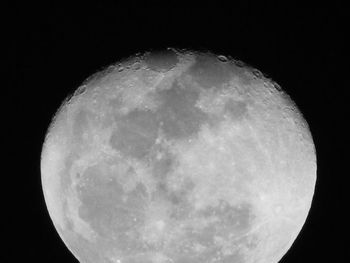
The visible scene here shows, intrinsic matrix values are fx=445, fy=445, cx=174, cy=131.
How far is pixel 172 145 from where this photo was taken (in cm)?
433

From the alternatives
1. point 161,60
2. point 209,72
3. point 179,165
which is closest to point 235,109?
point 209,72

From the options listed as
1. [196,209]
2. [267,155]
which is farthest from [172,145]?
[267,155]

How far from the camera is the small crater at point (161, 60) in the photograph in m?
4.67

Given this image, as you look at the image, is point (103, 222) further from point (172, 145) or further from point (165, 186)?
point (172, 145)

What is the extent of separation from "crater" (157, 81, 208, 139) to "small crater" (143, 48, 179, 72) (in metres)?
0.30

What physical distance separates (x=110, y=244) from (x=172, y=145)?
126 centimetres

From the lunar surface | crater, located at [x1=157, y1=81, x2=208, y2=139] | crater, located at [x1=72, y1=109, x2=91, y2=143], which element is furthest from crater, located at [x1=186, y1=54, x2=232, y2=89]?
Result: crater, located at [x1=72, y1=109, x2=91, y2=143]

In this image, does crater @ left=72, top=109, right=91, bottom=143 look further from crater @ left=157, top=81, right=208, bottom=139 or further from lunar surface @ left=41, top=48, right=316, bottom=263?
crater @ left=157, top=81, right=208, bottom=139

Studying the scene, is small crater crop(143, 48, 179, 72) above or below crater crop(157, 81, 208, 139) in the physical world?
above

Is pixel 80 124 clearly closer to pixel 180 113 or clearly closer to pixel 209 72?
pixel 180 113

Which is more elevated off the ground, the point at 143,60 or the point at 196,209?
the point at 143,60

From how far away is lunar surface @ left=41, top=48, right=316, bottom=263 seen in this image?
14.2 ft

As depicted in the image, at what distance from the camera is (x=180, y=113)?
14.4ft

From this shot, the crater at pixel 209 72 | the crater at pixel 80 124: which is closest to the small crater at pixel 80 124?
the crater at pixel 80 124
